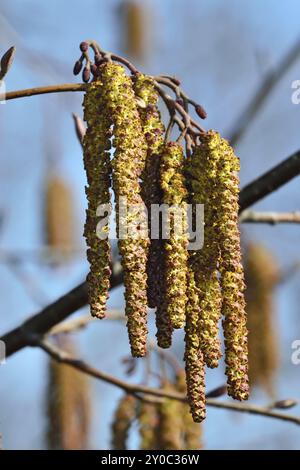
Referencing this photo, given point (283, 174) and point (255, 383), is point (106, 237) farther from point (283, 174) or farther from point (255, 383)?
point (255, 383)

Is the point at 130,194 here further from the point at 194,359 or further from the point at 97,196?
the point at 194,359

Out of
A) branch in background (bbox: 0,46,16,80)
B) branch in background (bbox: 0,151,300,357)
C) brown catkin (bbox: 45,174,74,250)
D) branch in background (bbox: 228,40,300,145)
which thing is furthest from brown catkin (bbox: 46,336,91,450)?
branch in background (bbox: 0,46,16,80)

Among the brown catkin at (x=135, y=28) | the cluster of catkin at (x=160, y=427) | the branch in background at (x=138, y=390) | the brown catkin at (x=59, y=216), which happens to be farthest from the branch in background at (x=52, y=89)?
the brown catkin at (x=135, y=28)

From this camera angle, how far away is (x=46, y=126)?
6242 millimetres

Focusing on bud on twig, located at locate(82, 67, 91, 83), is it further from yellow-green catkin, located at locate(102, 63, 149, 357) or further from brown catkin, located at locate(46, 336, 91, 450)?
brown catkin, located at locate(46, 336, 91, 450)

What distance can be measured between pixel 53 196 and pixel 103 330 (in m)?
3.94

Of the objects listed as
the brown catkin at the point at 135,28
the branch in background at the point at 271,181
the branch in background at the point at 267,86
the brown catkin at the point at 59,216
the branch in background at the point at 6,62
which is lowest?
the branch in background at the point at 271,181

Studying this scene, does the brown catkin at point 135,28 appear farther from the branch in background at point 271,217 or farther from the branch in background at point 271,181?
the branch in background at point 271,181

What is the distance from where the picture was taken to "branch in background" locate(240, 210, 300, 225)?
9.54 ft

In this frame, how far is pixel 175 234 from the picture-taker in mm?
1728

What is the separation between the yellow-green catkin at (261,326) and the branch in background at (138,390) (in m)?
1.26

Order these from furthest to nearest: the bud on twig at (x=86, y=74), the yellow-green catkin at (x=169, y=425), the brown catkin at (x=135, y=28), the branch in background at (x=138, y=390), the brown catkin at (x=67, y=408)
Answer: the brown catkin at (x=135, y=28) < the brown catkin at (x=67, y=408) < the yellow-green catkin at (x=169, y=425) < the branch in background at (x=138, y=390) < the bud on twig at (x=86, y=74)

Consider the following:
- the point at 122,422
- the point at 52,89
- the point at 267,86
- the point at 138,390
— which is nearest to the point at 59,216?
the point at 267,86

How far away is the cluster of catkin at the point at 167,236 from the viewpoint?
1677 millimetres
